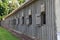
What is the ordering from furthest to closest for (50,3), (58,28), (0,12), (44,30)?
(0,12) → (44,30) → (50,3) → (58,28)

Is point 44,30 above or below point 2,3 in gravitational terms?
below

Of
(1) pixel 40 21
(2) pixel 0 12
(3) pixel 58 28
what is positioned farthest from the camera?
(2) pixel 0 12

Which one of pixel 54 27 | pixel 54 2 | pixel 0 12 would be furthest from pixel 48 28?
pixel 0 12

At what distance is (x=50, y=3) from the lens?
1098 centimetres

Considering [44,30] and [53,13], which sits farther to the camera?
[44,30]

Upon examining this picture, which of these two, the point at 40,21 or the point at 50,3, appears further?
the point at 40,21

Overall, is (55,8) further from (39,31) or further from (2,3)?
(2,3)

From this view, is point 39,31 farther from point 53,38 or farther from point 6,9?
point 6,9

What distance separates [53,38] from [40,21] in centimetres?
270

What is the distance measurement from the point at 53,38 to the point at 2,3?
38.6m

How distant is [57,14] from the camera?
10.3 m

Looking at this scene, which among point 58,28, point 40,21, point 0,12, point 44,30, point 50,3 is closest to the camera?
point 58,28

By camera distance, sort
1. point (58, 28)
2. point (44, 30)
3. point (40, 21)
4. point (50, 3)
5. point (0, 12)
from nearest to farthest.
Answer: point (58, 28) < point (50, 3) < point (44, 30) < point (40, 21) < point (0, 12)

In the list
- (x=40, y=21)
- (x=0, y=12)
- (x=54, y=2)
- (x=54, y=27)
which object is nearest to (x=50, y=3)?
(x=54, y=2)
